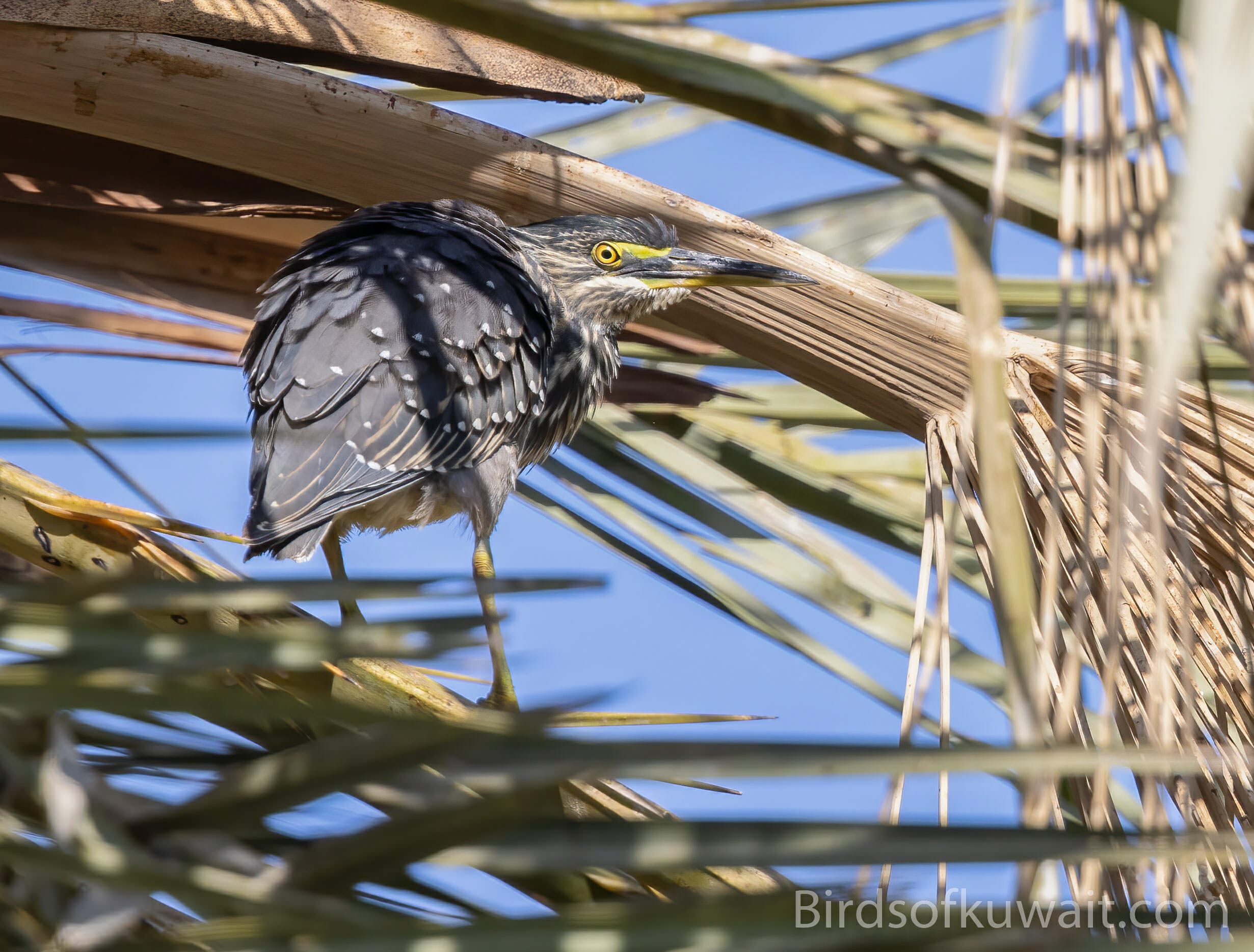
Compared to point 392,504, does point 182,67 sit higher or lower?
higher

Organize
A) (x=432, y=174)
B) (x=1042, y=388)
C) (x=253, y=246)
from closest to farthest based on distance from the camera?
(x=1042, y=388), (x=432, y=174), (x=253, y=246)

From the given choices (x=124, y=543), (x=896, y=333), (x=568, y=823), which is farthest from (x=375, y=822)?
(x=896, y=333)

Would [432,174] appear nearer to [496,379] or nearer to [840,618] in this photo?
[496,379]

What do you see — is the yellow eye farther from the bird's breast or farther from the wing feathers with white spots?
the wing feathers with white spots

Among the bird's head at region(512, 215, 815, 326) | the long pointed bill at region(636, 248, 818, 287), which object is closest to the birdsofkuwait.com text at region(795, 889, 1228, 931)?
the long pointed bill at region(636, 248, 818, 287)

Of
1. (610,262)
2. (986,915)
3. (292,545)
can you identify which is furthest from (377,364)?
(986,915)

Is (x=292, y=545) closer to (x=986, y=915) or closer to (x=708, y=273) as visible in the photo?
(x=708, y=273)
